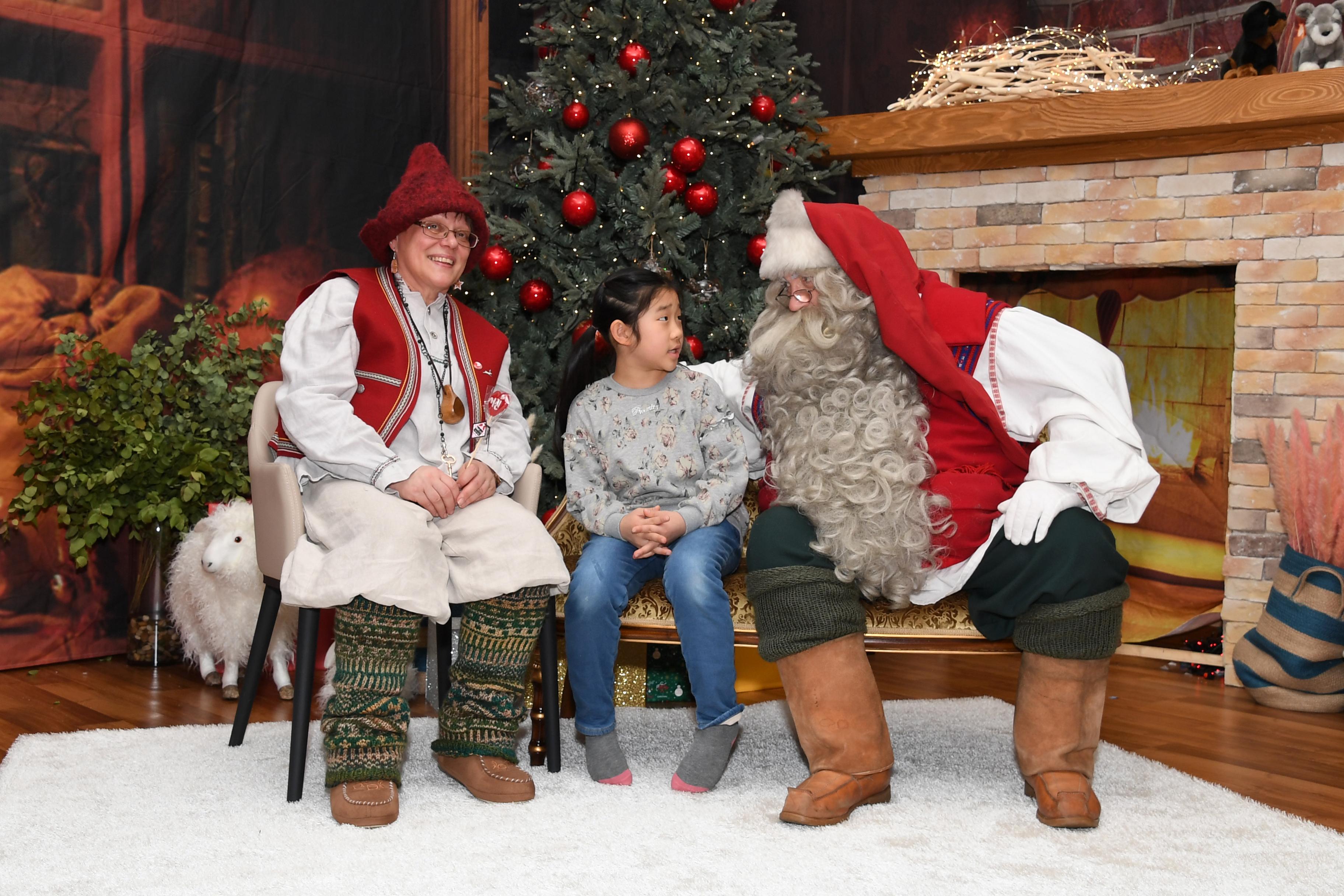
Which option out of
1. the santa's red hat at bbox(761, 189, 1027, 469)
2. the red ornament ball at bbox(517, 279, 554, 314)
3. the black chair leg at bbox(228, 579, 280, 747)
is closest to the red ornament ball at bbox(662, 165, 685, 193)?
the red ornament ball at bbox(517, 279, 554, 314)

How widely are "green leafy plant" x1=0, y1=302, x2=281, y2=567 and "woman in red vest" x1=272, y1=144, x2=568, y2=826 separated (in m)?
1.20

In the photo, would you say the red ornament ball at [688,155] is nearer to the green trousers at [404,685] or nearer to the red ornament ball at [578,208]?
the red ornament ball at [578,208]

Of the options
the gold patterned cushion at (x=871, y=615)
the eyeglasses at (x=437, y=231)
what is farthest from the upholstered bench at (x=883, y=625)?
the eyeglasses at (x=437, y=231)

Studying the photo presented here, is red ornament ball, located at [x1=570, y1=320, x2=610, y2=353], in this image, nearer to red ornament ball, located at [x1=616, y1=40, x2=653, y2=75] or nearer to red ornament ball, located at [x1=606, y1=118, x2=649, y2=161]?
red ornament ball, located at [x1=606, y1=118, x2=649, y2=161]

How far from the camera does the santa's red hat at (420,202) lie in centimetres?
269

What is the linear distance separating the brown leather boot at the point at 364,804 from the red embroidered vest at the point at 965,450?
1241 mm

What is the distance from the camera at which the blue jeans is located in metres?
2.62

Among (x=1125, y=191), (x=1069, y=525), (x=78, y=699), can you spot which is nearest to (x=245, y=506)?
(x=78, y=699)

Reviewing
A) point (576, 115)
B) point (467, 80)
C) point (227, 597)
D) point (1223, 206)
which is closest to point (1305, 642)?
point (1223, 206)

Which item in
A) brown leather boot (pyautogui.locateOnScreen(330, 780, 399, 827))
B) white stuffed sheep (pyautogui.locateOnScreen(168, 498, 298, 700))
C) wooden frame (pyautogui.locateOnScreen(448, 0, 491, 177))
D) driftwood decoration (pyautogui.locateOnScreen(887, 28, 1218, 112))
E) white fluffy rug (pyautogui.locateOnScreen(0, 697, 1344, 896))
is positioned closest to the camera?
white fluffy rug (pyautogui.locateOnScreen(0, 697, 1344, 896))

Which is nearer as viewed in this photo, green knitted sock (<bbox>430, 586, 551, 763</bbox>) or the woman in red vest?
the woman in red vest

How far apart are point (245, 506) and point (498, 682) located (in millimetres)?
1383

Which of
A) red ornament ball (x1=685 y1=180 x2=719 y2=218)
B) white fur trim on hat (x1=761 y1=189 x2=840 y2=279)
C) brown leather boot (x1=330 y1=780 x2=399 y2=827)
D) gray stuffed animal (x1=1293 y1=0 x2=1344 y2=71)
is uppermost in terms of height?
gray stuffed animal (x1=1293 y1=0 x2=1344 y2=71)

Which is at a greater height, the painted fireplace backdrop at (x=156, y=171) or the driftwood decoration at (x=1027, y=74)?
the driftwood decoration at (x=1027, y=74)
